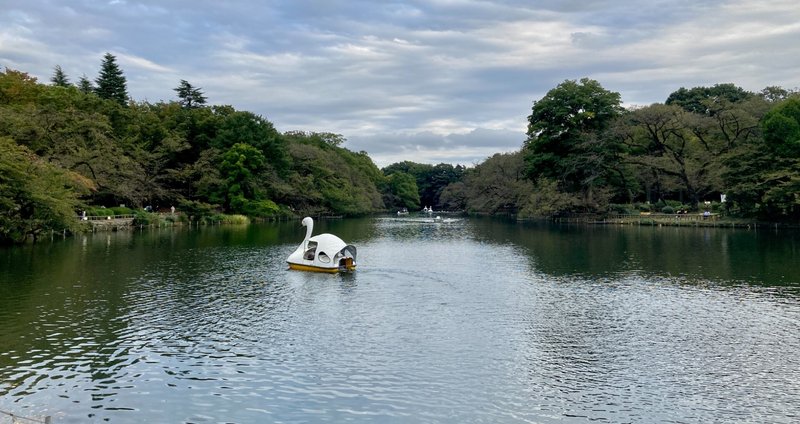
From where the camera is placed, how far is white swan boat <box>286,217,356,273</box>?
1077 inches

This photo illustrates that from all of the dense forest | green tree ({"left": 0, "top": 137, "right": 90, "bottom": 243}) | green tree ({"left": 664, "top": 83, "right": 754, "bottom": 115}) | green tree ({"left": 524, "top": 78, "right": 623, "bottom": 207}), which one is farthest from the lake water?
green tree ({"left": 664, "top": 83, "right": 754, "bottom": 115})

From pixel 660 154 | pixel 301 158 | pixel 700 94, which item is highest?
pixel 700 94

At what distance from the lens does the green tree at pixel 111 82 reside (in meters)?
80.6

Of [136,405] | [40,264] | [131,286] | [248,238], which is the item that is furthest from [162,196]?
[136,405]

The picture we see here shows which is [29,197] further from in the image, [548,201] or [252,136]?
[548,201]

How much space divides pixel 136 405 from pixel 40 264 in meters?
21.1

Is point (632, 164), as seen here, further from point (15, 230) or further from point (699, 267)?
point (15, 230)

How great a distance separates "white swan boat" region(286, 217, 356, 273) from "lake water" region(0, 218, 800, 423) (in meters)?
0.85

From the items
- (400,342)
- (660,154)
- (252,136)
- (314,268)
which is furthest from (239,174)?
(400,342)

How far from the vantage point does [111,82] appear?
81.2 meters

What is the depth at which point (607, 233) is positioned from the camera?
171ft

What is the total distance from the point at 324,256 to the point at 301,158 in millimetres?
64733

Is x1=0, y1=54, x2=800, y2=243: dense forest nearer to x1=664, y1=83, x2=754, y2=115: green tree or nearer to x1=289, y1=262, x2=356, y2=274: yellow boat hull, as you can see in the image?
x1=664, y1=83, x2=754, y2=115: green tree

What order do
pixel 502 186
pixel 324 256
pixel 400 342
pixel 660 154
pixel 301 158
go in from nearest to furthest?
pixel 400 342 < pixel 324 256 < pixel 660 154 < pixel 301 158 < pixel 502 186
